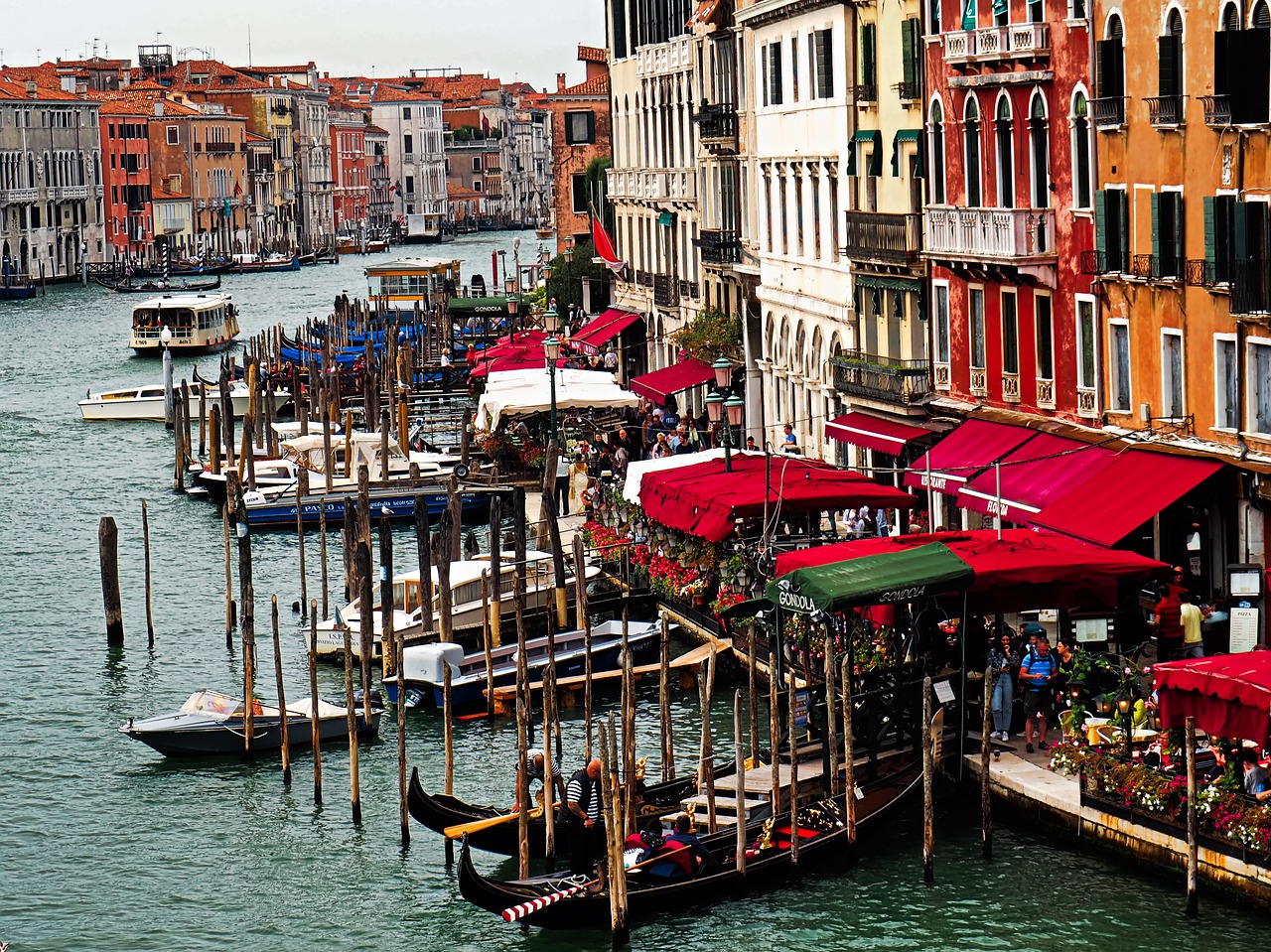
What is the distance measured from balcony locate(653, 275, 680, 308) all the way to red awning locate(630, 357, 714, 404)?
163 inches

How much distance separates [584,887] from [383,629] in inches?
363

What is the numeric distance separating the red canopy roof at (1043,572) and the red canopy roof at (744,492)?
15.1 ft

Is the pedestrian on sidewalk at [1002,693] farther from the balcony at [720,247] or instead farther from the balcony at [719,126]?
the balcony at [719,126]

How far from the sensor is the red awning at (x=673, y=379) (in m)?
43.6

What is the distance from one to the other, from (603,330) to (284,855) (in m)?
34.9

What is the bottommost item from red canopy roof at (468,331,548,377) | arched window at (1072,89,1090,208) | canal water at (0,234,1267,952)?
canal water at (0,234,1267,952)

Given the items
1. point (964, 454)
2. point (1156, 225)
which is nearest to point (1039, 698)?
point (1156, 225)

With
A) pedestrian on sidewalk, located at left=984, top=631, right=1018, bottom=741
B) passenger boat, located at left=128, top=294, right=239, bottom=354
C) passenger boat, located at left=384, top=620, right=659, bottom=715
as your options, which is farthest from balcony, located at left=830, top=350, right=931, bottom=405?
passenger boat, located at left=128, top=294, right=239, bottom=354

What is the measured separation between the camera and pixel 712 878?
19.5 metres

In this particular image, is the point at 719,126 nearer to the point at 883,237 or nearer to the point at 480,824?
the point at 883,237

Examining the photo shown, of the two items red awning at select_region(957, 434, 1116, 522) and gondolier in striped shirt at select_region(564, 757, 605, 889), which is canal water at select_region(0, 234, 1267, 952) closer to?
gondolier in striped shirt at select_region(564, 757, 605, 889)

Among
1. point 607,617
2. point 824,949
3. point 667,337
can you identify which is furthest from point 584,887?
point 667,337

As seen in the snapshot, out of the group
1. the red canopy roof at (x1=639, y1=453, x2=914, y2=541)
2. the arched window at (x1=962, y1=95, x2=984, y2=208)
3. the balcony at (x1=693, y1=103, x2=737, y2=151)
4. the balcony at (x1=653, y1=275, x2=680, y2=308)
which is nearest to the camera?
the red canopy roof at (x1=639, y1=453, x2=914, y2=541)

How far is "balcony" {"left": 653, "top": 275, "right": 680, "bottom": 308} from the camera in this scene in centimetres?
5062
